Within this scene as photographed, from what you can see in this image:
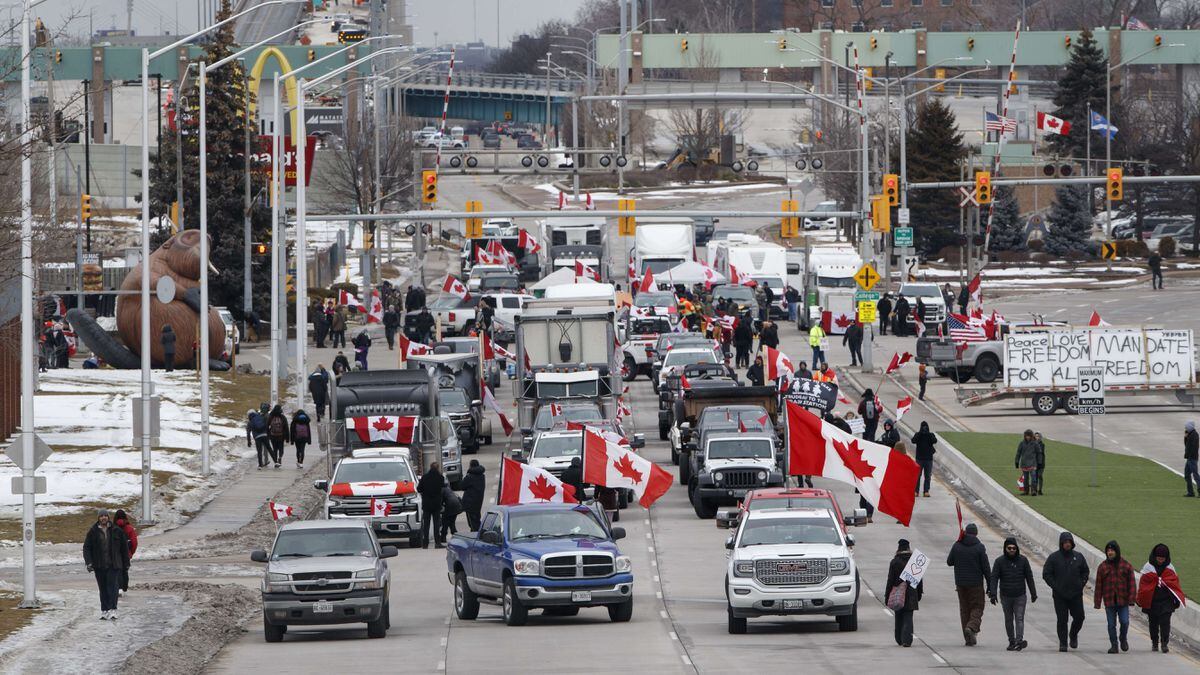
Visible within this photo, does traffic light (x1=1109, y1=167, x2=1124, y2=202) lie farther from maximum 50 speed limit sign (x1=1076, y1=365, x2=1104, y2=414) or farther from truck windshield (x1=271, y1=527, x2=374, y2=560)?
truck windshield (x1=271, y1=527, x2=374, y2=560)

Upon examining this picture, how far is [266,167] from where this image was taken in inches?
2484

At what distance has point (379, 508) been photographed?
3167cm

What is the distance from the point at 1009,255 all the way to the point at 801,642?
75.6 metres

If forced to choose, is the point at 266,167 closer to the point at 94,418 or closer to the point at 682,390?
the point at 94,418

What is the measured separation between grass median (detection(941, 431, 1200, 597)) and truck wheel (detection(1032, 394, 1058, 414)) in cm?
422

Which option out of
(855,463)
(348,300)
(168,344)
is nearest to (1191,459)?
(855,463)

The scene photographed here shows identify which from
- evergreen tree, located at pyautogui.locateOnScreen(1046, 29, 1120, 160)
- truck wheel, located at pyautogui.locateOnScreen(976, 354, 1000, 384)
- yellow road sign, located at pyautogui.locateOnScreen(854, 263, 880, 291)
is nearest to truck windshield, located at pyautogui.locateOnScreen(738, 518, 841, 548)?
truck wheel, located at pyautogui.locateOnScreen(976, 354, 1000, 384)

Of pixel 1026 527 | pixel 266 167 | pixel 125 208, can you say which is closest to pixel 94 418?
pixel 266 167

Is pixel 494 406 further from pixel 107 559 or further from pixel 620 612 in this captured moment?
pixel 107 559

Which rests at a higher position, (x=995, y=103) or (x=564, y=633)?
(x=995, y=103)

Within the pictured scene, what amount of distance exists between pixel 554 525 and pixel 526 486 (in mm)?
4889

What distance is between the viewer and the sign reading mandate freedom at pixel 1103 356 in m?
48.0

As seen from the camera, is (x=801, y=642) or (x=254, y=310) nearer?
(x=801, y=642)

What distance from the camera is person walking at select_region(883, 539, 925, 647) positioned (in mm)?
21594
